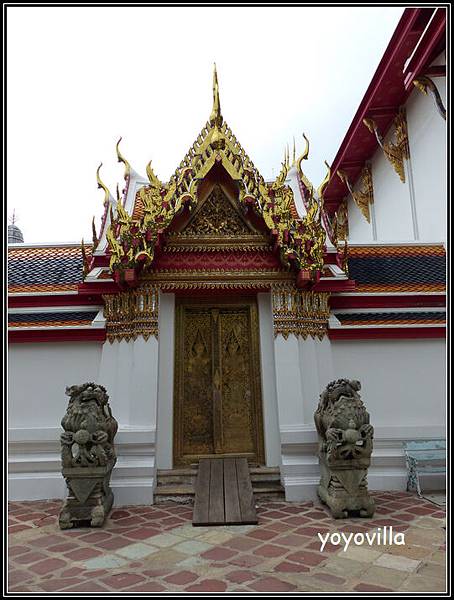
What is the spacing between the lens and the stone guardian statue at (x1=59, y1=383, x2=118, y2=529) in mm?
4227

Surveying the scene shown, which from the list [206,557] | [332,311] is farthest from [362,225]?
[206,557]

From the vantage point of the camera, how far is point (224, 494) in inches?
179

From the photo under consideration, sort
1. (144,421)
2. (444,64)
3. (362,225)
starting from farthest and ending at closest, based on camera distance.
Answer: (362,225) → (444,64) → (144,421)

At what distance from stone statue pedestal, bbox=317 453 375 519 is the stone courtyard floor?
4.1 inches

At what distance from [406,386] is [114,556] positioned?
3945mm

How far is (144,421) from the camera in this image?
5.16 m

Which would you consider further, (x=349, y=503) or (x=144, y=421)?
(x=144, y=421)

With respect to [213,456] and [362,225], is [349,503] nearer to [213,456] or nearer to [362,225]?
[213,456]

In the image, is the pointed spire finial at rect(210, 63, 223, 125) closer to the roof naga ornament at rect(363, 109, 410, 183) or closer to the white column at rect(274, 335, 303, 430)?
the white column at rect(274, 335, 303, 430)

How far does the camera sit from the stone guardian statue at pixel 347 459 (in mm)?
4305

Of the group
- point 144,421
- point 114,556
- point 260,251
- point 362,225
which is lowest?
point 114,556

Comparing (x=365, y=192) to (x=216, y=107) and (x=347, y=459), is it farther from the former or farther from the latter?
(x=347, y=459)

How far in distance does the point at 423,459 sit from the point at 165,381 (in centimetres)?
306

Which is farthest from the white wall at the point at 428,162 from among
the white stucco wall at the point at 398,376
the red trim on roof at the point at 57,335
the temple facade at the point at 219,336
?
the red trim on roof at the point at 57,335
